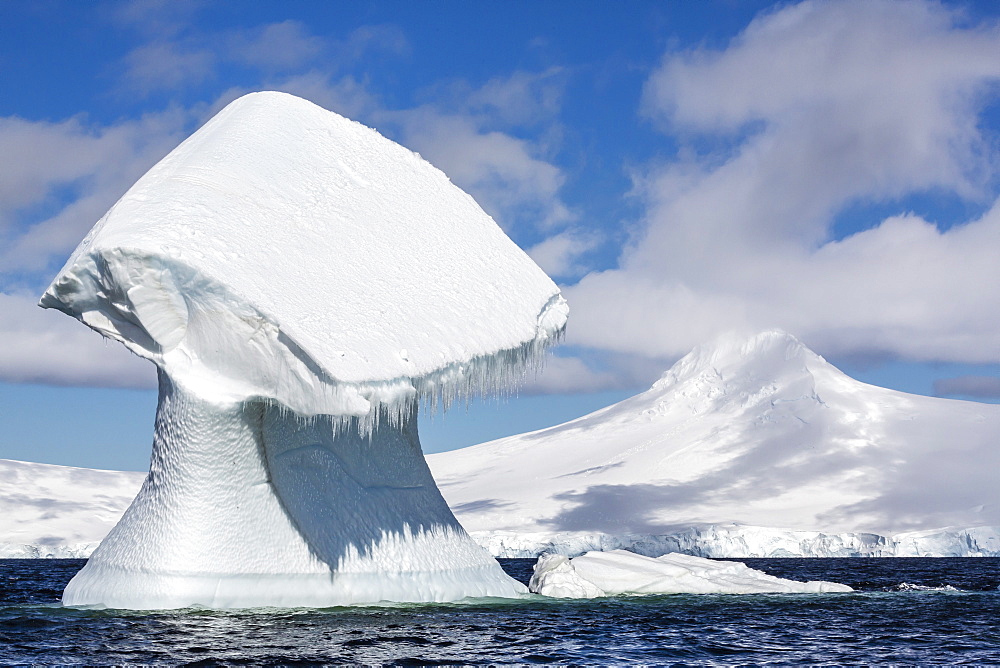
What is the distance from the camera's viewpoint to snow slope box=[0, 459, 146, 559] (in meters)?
52.9

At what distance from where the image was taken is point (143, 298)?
14359 millimetres

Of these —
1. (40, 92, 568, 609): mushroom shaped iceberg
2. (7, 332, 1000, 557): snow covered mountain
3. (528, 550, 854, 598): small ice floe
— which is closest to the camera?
(40, 92, 568, 609): mushroom shaped iceberg

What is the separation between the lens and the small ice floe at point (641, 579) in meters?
19.5

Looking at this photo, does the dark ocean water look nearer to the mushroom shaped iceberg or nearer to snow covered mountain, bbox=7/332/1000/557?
the mushroom shaped iceberg

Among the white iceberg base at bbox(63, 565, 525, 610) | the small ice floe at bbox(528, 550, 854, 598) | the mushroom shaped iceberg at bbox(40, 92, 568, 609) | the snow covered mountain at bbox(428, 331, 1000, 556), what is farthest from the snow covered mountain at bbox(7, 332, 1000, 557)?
the mushroom shaped iceberg at bbox(40, 92, 568, 609)

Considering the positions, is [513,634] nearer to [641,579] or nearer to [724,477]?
[641,579]

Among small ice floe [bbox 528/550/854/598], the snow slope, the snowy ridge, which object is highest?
the snow slope

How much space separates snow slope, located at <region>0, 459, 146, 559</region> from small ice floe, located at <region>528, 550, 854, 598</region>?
39487mm

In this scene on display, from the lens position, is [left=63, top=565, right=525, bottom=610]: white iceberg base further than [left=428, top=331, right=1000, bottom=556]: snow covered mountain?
No

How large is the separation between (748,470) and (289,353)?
87592mm

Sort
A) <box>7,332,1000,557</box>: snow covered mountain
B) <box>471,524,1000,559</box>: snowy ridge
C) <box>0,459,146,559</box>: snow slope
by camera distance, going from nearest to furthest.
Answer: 1. <box>0,459,146,559</box>: snow slope
2. <box>7,332,1000,557</box>: snow covered mountain
3. <box>471,524,1000,559</box>: snowy ridge

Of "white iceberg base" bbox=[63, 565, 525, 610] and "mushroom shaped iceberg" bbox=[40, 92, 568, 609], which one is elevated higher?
"mushroom shaped iceberg" bbox=[40, 92, 568, 609]

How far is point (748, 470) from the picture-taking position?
95.9m

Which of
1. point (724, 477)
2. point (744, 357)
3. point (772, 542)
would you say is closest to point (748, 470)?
point (724, 477)
